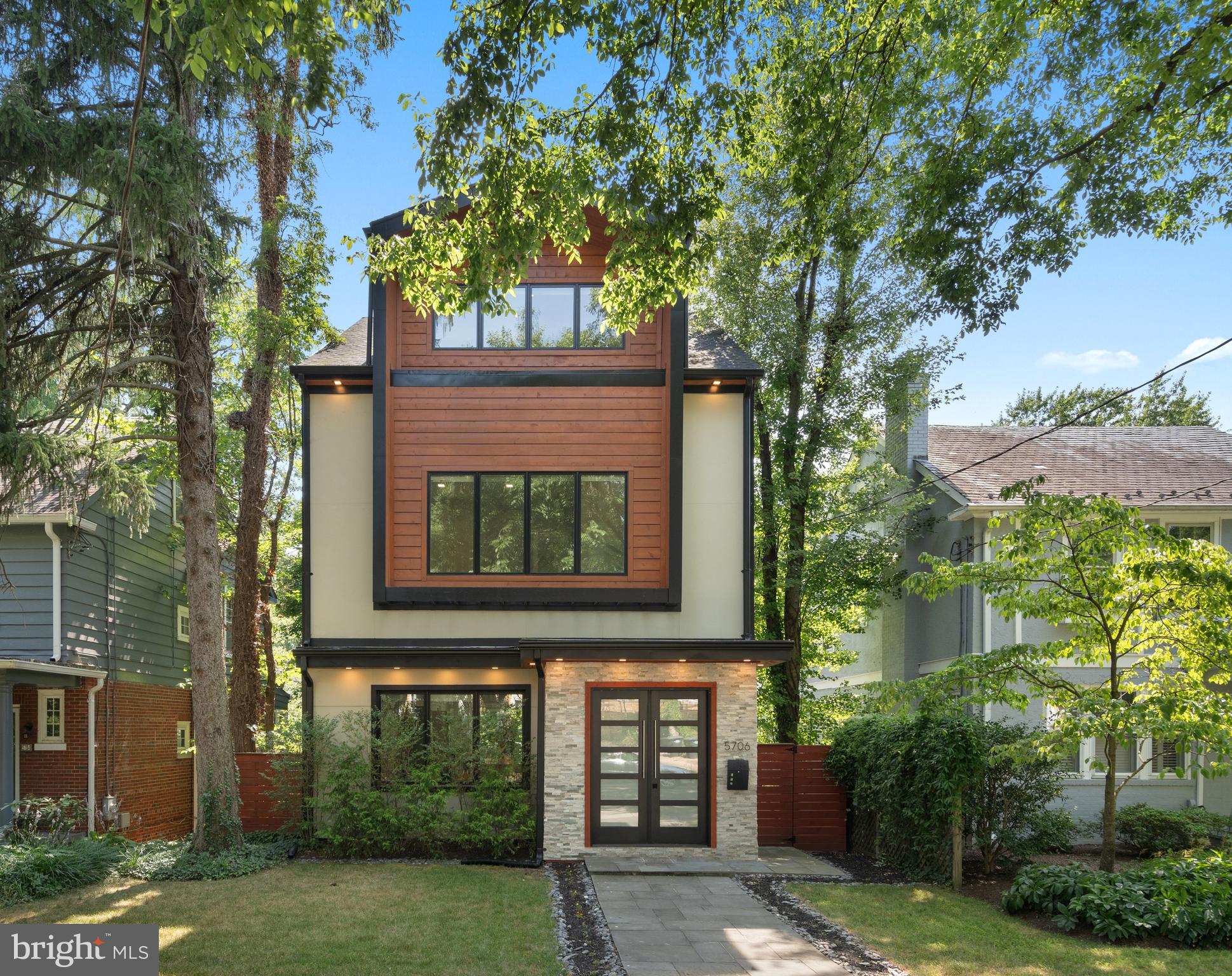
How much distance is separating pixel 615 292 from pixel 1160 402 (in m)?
30.9

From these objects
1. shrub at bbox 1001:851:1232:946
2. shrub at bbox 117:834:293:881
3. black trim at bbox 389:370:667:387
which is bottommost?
shrub at bbox 117:834:293:881

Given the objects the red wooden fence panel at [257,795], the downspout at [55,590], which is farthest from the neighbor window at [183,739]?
the red wooden fence panel at [257,795]

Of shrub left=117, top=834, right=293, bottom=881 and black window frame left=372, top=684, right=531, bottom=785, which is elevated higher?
black window frame left=372, top=684, right=531, bottom=785

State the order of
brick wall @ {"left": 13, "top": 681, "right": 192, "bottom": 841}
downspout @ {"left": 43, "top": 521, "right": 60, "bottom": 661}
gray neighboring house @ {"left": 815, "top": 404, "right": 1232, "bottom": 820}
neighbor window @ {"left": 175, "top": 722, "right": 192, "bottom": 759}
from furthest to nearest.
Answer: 1. neighbor window @ {"left": 175, "top": 722, "right": 192, "bottom": 759}
2. gray neighboring house @ {"left": 815, "top": 404, "right": 1232, "bottom": 820}
3. brick wall @ {"left": 13, "top": 681, "right": 192, "bottom": 841}
4. downspout @ {"left": 43, "top": 521, "right": 60, "bottom": 661}

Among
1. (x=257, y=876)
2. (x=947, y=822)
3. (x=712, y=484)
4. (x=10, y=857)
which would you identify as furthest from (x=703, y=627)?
(x=10, y=857)

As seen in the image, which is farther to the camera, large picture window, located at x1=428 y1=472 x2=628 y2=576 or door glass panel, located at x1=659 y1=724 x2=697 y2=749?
large picture window, located at x1=428 y1=472 x2=628 y2=576

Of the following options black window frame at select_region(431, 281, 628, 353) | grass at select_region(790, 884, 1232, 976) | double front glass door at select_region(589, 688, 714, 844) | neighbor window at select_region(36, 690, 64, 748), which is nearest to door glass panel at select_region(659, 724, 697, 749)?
double front glass door at select_region(589, 688, 714, 844)

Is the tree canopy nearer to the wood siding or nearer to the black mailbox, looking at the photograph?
the wood siding

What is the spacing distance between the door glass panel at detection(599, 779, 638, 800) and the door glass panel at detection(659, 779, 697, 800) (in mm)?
348

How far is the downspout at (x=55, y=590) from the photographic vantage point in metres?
15.3

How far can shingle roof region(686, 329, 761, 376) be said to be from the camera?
14.6 metres

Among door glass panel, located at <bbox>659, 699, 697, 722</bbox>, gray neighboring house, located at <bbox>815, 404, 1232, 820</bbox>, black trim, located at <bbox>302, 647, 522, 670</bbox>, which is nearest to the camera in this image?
door glass panel, located at <bbox>659, 699, 697, 722</bbox>

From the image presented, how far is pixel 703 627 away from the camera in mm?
14289

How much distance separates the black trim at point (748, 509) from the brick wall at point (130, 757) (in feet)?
34.2
